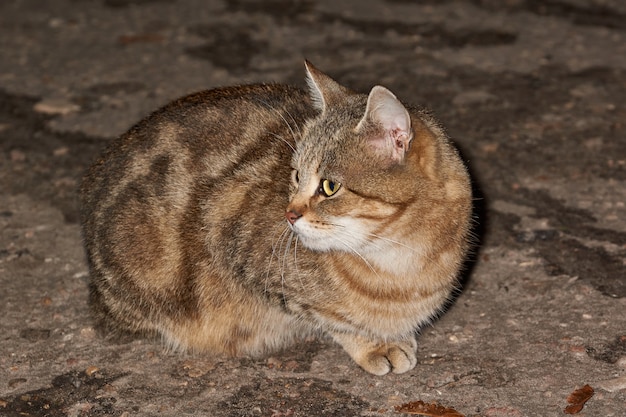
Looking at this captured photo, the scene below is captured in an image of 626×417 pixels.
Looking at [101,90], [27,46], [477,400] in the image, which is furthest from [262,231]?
[27,46]

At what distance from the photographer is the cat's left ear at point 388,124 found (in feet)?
11.8

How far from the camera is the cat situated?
380 centimetres

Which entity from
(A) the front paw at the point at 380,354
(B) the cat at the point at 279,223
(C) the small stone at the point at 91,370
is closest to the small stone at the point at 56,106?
(B) the cat at the point at 279,223

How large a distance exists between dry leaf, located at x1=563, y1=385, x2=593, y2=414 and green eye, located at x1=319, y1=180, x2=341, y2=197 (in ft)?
4.22

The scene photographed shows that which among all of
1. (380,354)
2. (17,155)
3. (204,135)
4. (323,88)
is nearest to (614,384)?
(380,354)

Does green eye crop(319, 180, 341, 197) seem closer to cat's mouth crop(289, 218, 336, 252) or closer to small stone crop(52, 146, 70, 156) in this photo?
cat's mouth crop(289, 218, 336, 252)

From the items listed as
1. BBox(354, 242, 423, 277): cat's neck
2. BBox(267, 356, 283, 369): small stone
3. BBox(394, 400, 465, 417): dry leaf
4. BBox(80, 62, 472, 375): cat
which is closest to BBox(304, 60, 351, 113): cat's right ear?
BBox(80, 62, 472, 375): cat

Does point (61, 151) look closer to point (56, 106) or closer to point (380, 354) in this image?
point (56, 106)

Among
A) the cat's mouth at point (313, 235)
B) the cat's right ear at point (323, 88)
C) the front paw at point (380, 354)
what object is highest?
the cat's right ear at point (323, 88)

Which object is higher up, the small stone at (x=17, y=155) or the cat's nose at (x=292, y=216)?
the cat's nose at (x=292, y=216)

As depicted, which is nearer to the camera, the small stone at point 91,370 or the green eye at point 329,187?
the green eye at point 329,187

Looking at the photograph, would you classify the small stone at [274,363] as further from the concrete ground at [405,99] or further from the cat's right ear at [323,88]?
the cat's right ear at [323,88]

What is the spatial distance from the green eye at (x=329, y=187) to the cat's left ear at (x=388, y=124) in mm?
219

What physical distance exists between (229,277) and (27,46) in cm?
488
